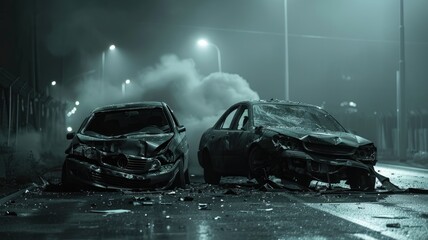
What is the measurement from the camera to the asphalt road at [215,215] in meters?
7.17

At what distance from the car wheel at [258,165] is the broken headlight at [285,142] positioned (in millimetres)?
374

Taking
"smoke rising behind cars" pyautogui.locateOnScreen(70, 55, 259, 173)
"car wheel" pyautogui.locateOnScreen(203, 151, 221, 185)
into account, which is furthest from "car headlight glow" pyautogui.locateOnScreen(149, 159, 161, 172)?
"smoke rising behind cars" pyautogui.locateOnScreen(70, 55, 259, 173)

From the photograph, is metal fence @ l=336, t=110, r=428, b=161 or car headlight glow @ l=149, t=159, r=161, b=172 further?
metal fence @ l=336, t=110, r=428, b=161

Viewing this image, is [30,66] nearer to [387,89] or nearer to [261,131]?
[261,131]

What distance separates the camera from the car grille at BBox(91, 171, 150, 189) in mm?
12055

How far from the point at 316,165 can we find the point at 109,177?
3.27 metres

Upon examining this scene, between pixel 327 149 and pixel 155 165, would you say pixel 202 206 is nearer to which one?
pixel 155 165

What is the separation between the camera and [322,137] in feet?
39.1

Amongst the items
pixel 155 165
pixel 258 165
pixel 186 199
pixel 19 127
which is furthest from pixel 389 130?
pixel 186 199

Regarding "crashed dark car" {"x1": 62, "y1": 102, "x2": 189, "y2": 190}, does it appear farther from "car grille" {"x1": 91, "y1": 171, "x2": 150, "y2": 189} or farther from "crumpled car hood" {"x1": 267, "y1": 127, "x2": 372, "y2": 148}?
"crumpled car hood" {"x1": 267, "y1": 127, "x2": 372, "y2": 148}

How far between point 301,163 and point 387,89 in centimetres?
6313

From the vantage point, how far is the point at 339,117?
146ft

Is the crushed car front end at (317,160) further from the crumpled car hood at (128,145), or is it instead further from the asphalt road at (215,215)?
the crumpled car hood at (128,145)

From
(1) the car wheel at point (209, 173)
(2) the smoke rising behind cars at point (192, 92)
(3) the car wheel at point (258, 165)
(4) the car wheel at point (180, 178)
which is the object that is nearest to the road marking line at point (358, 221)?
(3) the car wheel at point (258, 165)
